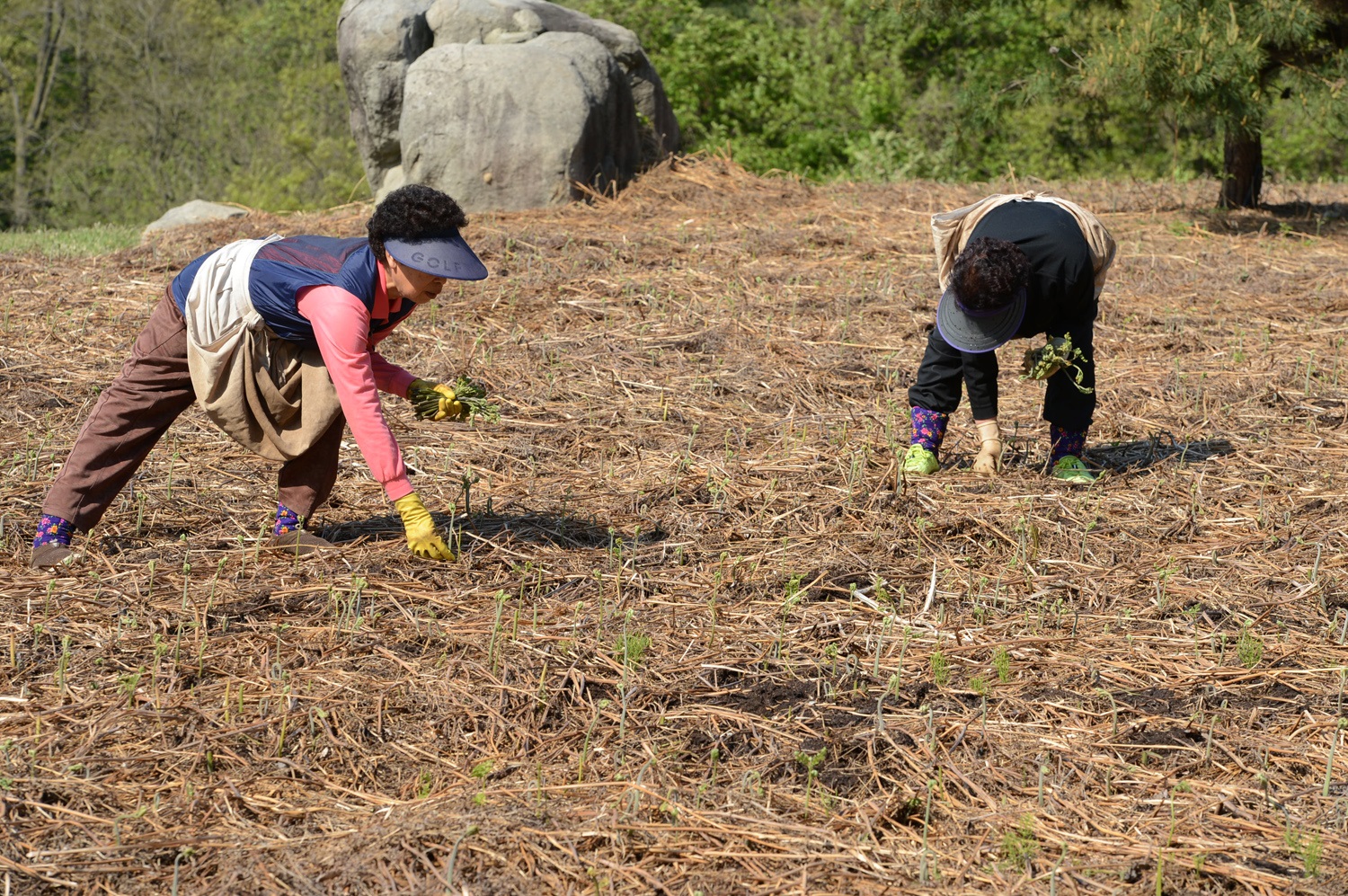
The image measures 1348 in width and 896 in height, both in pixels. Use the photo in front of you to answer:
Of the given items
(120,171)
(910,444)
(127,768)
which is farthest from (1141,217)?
(120,171)

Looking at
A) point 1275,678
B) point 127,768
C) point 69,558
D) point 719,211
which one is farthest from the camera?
point 719,211

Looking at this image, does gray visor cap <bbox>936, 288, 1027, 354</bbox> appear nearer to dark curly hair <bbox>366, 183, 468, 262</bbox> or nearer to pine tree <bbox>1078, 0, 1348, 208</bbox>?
dark curly hair <bbox>366, 183, 468, 262</bbox>

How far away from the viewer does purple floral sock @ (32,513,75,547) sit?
12.9ft

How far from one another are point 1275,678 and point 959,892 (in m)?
1.34

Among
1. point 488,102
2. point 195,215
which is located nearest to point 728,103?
point 488,102

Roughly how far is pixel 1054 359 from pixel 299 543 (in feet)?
8.86

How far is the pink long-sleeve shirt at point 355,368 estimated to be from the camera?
3.56 meters

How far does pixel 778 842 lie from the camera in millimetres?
2600

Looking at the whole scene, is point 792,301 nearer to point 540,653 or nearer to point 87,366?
point 87,366

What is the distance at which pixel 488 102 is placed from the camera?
387 inches

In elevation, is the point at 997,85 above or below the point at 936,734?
above

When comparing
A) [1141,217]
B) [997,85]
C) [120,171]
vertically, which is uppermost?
[997,85]

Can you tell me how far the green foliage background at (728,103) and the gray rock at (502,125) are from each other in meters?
2.59

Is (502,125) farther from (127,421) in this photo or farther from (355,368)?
(355,368)
